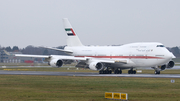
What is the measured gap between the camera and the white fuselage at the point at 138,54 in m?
53.8

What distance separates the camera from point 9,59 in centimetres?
16938

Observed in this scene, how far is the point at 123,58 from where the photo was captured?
57.8 meters

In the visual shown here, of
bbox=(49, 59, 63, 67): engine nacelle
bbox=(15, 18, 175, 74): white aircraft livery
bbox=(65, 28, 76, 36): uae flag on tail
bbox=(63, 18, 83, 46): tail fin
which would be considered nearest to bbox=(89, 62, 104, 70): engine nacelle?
bbox=(15, 18, 175, 74): white aircraft livery

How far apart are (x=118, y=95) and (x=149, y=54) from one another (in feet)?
111

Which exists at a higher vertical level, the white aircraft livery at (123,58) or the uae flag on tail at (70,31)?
the uae flag on tail at (70,31)

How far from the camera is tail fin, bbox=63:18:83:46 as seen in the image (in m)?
68.4

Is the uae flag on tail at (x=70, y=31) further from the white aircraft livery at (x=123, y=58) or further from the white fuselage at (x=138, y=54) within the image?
the white fuselage at (x=138, y=54)

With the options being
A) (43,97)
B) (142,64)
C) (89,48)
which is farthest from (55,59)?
(43,97)

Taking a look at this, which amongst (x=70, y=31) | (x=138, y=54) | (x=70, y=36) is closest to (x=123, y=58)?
(x=138, y=54)

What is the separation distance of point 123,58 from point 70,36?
15.9 meters

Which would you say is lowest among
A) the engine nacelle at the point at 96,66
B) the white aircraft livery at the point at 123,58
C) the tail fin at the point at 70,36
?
the engine nacelle at the point at 96,66

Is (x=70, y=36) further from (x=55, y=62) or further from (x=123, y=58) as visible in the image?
(x=123, y=58)

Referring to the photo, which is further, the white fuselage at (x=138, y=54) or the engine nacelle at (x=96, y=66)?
the engine nacelle at (x=96, y=66)

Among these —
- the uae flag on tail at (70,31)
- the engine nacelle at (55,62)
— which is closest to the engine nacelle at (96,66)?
the engine nacelle at (55,62)
